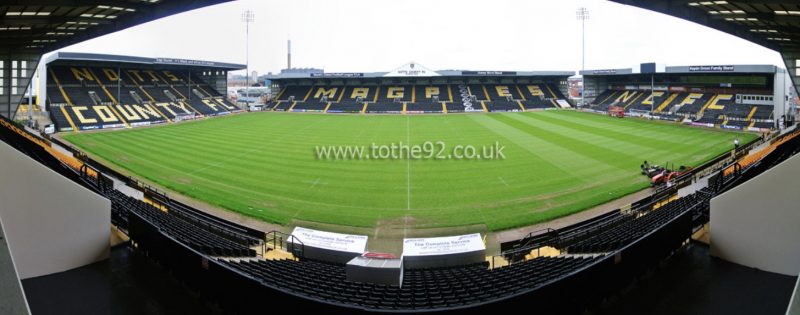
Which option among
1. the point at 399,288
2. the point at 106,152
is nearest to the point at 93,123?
the point at 106,152

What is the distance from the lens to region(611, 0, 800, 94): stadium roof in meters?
13.5

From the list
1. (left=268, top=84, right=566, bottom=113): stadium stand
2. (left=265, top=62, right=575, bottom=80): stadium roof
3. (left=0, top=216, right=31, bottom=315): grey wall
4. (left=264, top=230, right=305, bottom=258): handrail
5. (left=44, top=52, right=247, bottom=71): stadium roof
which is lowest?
(left=264, top=230, right=305, bottom=258): handrail

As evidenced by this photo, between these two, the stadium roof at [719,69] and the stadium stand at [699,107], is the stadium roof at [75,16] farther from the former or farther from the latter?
the stadium roof at [719,69]

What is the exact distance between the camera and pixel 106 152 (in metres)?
29.6

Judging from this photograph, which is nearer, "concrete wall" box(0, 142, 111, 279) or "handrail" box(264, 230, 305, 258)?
"concrete wall" box(0, 142, 111, 279)

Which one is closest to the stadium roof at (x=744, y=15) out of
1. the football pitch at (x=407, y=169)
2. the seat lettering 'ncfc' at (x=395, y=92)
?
the football pitch at (x=407, y=169)

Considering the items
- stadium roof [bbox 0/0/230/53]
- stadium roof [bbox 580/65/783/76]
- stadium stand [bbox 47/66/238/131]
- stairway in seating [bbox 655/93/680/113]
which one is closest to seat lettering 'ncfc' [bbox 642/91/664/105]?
stairway in seating [bbox 655/93/680/113]

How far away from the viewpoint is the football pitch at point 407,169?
16547 mm

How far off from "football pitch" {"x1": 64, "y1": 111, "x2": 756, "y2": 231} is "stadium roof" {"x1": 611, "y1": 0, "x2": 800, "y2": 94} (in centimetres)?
722

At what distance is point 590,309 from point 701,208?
22.0ft

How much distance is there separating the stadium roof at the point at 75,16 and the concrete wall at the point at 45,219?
19.7 feet

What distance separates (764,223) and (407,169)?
16509 millimetres

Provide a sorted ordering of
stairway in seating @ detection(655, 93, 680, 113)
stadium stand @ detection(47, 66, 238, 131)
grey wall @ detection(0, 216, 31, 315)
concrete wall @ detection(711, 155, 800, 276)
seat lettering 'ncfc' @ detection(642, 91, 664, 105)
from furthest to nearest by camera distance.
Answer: seat lettering 'ncfc' @ detection(642, 91, 664, 105), stairway in seating @ detection(655, 93, 680, 113), stadium stand @ detection(47, 66, 238, 131), concrete wall @ detection(711, 155, 800, 276), grey wall @ detection(0, 216, 31, 315)

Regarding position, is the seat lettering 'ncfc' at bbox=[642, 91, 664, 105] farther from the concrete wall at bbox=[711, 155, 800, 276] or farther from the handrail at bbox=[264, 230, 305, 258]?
the handrail at bbox=[264, 230, 305, 258]
